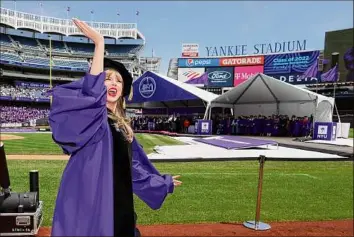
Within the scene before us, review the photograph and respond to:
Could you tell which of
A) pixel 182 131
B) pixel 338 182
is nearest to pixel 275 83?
pixel 182 131

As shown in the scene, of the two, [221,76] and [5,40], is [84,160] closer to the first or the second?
[221,76]

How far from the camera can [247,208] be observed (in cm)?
677

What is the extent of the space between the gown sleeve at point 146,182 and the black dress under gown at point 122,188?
0.36 meters

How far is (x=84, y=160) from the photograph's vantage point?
76.0 inches

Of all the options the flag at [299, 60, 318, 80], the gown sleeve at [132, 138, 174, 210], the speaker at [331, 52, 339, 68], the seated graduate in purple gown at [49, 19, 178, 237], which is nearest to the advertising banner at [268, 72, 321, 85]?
the flag at [299, 60, 318, 80]

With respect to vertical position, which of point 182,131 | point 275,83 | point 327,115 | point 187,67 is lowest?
point 182,131

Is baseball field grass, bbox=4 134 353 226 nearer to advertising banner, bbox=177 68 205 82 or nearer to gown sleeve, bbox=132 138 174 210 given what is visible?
gown sleeve, bbox=132 138 174 210

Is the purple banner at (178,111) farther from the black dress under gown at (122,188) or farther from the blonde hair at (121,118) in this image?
the black dress under gown at (122,188)

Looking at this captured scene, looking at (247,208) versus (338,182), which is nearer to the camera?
(247,208)

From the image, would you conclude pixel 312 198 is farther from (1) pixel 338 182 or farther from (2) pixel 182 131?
(2) pixel 182 131

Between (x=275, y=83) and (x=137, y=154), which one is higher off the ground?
(x=275, y=83)

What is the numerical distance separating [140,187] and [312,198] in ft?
20.1

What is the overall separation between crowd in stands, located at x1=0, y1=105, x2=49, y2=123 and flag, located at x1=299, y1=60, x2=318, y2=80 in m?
42.4

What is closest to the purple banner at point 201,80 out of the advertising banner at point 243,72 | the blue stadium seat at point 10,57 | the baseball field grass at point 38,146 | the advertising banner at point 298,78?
the advertising banner at point 243,72
